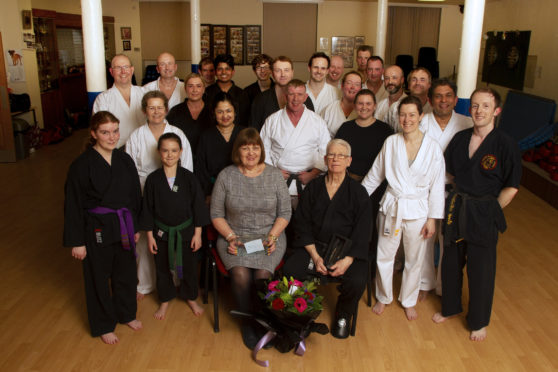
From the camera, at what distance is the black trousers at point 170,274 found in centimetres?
338

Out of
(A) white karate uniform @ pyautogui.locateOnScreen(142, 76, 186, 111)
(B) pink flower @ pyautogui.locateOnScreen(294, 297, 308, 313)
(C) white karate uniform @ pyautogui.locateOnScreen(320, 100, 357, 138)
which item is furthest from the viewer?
(A) white karate uniform @ pyautogui.locateOnScreen(142, 76, 186, 111)

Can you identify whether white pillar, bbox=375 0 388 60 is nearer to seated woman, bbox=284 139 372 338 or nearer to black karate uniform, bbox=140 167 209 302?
seated woman, bbox=284 139 372 338

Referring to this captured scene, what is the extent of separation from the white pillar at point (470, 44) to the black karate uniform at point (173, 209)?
90.3 inches

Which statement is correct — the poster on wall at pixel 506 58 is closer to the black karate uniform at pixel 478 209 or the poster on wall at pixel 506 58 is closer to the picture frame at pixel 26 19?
the black karate uniform at pixel 478 209

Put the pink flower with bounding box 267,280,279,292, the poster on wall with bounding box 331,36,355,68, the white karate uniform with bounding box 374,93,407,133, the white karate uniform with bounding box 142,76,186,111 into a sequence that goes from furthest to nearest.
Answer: the poster on wall with bounding box 331,36,355,68
the white karate uniform with bounding box 142,76,186,111
the white karate uniform with bounding box 374,93,407,133
the pink flower with bounding box 267,280,279,292

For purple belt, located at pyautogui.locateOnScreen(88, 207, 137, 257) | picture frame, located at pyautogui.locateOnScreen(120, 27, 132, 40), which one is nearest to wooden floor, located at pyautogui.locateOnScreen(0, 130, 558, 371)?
purple belt, located at pyautogui.locateOnScreen(88, 207, 137, 257)

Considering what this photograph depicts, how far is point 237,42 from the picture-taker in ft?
40.0

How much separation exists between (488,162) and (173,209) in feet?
6.69

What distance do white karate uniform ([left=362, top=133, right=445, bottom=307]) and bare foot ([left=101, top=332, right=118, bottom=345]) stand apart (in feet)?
5.98

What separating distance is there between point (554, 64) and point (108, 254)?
760 cm

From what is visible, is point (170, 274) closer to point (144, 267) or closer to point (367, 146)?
point (144, 267)

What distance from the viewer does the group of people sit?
10.1ft

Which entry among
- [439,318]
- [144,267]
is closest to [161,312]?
[144,267]

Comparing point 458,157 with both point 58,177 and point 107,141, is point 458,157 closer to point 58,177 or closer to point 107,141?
point 107,141
